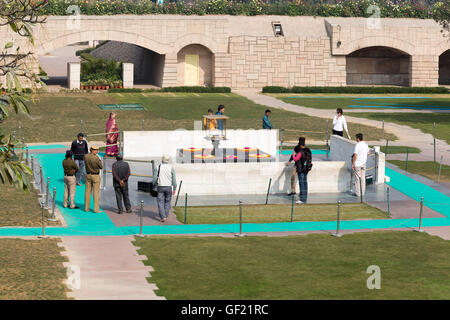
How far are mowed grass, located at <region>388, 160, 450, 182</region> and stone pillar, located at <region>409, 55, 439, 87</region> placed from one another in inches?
1304

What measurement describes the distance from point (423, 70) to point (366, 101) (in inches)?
432

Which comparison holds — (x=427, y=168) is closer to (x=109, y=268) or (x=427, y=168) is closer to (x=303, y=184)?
(x=303, y=184)

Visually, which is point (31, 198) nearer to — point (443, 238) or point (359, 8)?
point (443, 238)

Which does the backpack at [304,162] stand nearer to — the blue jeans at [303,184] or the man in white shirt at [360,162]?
the blue jeans at [303,184]

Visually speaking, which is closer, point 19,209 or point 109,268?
point 109,268

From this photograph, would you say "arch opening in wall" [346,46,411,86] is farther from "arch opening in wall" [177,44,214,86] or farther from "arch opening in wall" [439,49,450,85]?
"arch opening in wall" [177,44,214,86]

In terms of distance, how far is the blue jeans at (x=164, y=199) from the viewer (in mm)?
21672

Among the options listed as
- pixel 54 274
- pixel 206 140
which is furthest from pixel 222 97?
pixel 54 274

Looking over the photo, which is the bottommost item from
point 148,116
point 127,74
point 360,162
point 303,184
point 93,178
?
point 303,184

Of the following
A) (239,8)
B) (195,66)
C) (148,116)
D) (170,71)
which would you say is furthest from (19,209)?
(239,8)

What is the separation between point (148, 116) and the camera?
44.4m

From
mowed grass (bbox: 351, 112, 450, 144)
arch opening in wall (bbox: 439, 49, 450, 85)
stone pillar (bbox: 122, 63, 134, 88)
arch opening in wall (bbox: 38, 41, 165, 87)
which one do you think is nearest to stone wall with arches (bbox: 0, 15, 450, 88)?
stone pillar (bbox: 122, 63, 134, 88)

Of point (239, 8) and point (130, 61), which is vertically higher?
point (239, 8)

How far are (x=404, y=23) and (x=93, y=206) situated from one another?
46610mm
